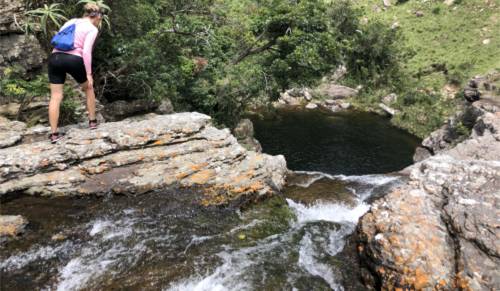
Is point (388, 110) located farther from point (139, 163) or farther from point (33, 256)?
point (33, 256)

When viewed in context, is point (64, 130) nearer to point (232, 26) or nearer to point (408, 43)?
point (232, 26)

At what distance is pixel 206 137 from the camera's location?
11.0 meters

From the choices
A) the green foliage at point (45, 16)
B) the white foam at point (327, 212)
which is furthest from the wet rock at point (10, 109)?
the white foam at point (327, 212)

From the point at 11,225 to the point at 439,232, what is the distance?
8.36 metres

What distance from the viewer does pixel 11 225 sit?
677cm

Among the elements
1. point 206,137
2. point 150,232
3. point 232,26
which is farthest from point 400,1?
point 150,232

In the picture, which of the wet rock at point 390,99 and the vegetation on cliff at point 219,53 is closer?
the vegetation on cliff at point 219,53

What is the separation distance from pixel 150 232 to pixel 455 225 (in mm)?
6129

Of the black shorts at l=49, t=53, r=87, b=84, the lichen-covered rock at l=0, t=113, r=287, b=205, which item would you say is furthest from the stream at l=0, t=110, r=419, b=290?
the black shorts at l=49, t=53, r=87, b=84

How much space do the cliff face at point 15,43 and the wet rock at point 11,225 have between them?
26.0 feet

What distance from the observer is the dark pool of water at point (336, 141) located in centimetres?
2673

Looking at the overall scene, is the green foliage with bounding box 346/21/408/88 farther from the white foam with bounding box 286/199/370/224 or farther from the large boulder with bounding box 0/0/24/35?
the large boulder with bounding box 0/0/24/35

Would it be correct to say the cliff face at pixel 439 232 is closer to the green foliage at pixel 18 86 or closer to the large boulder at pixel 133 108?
the green foliage at pixel 18 86

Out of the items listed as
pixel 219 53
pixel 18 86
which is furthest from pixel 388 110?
pixel 18 86
